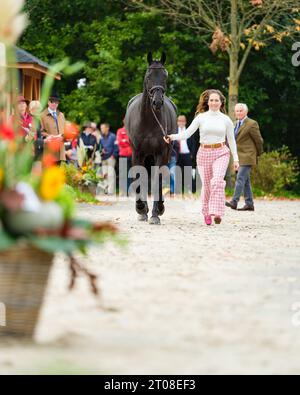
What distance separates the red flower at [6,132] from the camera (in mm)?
7456

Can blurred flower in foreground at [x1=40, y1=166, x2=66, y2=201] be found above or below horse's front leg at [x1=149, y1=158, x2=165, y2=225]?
above

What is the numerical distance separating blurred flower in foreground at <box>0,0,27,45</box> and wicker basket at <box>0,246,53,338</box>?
1286 mm

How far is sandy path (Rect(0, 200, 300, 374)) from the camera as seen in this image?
257 inches

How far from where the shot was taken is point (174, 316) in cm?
811

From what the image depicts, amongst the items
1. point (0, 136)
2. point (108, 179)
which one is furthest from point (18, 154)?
point (108, 179)

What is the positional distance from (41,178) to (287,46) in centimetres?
3414

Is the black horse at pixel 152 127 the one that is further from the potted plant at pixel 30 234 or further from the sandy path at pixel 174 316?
the potted plant at pixel 30 234

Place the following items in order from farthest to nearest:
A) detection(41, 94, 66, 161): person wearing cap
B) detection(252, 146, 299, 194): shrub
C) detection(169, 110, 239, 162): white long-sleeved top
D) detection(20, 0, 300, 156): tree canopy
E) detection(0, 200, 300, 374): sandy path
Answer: detection(20, 0, 300, 156): tree canopy
detection(252, 146, 299, 194): shrub
detection(41, 94, 66, 161): person wearing cap
detection(169, 110, 239, 162): white long-sleeved top
detection(0, 200, 300, 374): sandy path

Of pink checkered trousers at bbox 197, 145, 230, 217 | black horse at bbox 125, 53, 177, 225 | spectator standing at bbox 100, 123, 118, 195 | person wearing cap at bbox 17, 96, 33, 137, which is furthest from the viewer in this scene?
spectator standing at bbox 100, 123, 118, 195

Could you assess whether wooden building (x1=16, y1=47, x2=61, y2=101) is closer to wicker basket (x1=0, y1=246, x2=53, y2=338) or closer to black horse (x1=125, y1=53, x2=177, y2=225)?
black horse (x1=125, y1=53, x2=177, y2=225)

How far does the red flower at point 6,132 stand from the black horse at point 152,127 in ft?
35.9

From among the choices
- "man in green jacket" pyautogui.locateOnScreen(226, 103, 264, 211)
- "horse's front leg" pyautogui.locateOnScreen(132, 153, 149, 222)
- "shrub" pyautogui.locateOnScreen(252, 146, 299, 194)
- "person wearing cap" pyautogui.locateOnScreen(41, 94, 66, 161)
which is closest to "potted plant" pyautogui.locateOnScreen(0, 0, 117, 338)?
"horse's front leg" pyautogui.locateOnScreen(132, 153, 149, 222)

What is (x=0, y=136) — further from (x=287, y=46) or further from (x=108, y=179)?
(x=287, y=46)

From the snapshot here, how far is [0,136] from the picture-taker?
7.56m
